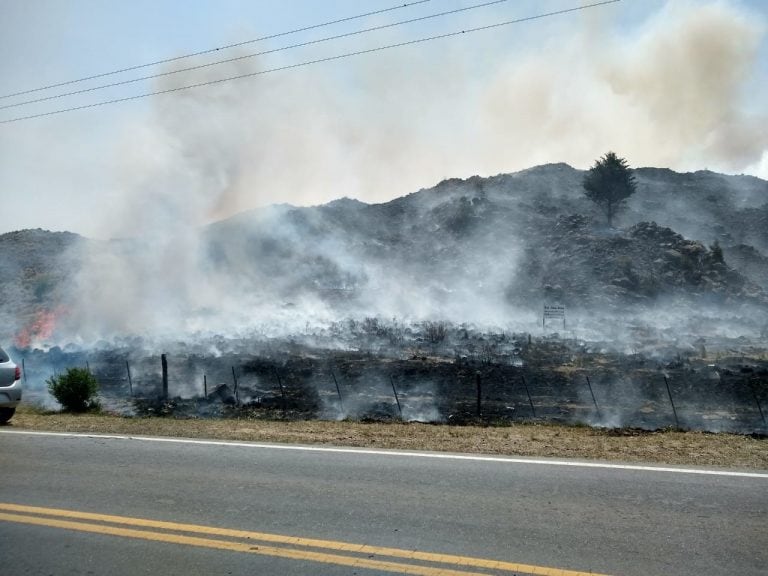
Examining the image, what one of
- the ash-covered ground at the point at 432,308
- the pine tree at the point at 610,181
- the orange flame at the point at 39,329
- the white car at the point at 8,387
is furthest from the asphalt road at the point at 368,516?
the pine tree at the point at 610,181

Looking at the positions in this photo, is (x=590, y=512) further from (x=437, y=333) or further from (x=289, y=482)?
(x=437, y=333)

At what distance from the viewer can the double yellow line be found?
4129mm

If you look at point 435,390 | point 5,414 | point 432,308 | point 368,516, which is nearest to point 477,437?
point 368,516

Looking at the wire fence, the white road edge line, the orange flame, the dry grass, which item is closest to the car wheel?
the dry grass

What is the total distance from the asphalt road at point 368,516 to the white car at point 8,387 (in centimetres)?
304

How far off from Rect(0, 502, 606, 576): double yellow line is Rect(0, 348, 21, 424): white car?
5001 mm

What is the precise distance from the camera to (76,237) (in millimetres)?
55438

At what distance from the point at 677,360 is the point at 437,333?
34.8ft

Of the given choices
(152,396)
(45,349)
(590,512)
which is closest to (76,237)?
(45,349)

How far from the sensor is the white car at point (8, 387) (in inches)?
381

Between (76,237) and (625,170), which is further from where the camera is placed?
(625,170)

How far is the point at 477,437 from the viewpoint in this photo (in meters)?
8.76

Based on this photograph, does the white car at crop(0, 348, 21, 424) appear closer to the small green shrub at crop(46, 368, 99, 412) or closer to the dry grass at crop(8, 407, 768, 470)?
the dry grass at crop(8, 407, 768, 470)

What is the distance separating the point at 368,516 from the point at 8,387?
7.51 m
